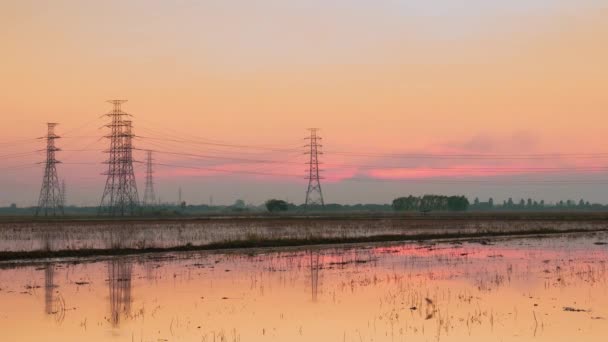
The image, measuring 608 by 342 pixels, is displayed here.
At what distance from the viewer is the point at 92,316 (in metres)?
15.3

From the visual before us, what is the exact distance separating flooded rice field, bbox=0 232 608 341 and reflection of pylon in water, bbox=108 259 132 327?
4cm

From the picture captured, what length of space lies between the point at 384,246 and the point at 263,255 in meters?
10.5

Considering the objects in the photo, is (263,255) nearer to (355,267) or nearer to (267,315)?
(355,267)

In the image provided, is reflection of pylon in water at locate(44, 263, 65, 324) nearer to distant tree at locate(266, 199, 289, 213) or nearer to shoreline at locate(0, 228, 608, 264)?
shoreline at locate(0, 228, 608, 264)

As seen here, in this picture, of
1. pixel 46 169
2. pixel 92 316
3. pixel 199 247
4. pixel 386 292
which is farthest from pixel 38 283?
pixel 46 169

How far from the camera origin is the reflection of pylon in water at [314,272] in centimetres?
1933

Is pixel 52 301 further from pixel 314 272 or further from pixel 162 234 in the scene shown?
pixel 162 234

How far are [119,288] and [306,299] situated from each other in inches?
258

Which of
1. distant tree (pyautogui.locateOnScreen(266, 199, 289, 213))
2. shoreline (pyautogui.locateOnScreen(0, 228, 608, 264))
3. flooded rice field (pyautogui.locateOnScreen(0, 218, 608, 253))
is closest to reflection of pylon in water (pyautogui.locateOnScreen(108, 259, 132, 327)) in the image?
shoreline (pyautogui.locateOnScreen(0, 228, 608, 264))

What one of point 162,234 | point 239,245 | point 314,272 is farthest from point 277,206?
point 314,272

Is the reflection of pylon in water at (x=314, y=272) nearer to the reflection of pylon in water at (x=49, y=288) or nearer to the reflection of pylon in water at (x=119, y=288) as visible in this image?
the reflection of pylon in water at (x=119, y=288)

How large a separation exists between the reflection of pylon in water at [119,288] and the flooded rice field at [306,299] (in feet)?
0.14

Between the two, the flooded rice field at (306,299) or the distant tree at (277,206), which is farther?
the distant tree at (277,206)

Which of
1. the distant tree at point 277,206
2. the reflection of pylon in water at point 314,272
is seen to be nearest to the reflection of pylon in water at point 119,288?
the reflection of pylon in water at point 314,272
